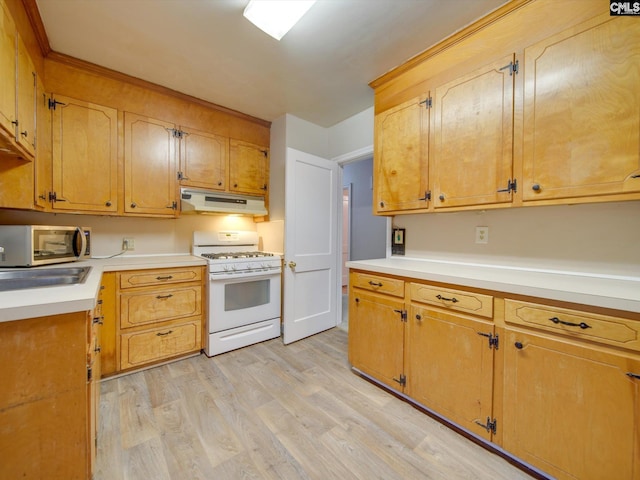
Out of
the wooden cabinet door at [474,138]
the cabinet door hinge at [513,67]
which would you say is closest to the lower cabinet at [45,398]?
the wooden cabinet door at [474,138]

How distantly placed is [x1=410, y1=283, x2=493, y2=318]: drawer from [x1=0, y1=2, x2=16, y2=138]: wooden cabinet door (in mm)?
2332

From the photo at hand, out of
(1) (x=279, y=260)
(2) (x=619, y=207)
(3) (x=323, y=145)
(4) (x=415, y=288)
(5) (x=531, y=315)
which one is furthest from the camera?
(3) (x=323, y=145)

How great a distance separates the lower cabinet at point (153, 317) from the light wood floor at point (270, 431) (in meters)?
0.16

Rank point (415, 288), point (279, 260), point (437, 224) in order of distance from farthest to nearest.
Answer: point (279, 260) → point (437, 224) → point (415, 288)

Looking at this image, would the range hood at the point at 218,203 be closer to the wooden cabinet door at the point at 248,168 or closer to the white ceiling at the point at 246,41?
the wooden cabinet door at the point at 248,168

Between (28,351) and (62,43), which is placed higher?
(62,43)

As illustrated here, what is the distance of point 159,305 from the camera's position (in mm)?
2148

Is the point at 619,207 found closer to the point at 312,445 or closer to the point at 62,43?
the point at 312,445

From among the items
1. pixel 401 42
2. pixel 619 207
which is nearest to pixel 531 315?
pixel 619 207

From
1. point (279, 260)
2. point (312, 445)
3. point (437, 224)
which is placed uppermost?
point (437, 224)

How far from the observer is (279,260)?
2770 mm

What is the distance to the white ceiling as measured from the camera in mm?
1532

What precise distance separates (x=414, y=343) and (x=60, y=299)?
5.70 feet

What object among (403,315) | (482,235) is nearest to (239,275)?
(403,315)
